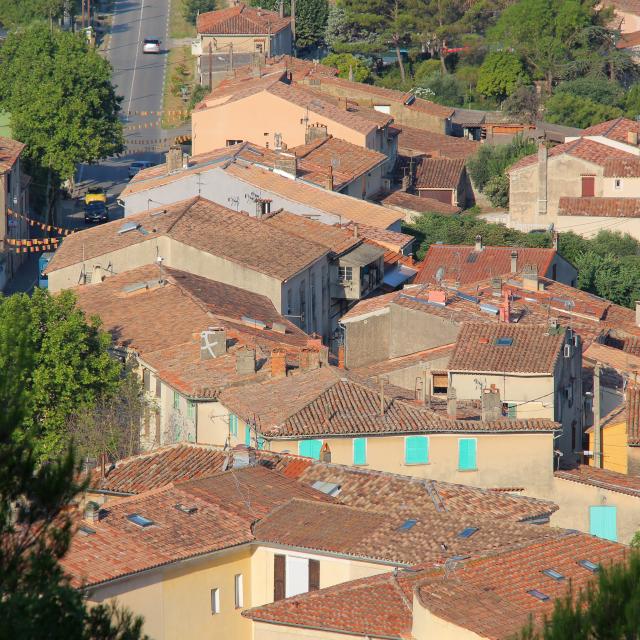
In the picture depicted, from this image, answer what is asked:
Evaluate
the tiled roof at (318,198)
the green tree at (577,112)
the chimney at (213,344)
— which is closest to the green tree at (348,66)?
the green tree at (577,112)

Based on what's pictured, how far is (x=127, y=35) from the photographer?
427ft

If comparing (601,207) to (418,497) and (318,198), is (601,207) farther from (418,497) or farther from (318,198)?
(418,497)

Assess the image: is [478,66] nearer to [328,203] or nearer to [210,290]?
[328,203]

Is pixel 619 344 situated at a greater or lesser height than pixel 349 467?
lesser

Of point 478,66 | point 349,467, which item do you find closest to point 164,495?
point 349,467

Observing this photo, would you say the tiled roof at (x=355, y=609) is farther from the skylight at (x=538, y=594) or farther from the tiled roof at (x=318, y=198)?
the tiled roof at (x=318, y=198)

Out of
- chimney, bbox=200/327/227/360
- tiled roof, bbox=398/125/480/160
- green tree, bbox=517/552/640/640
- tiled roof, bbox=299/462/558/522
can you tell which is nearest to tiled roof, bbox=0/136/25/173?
tiled roof, bbox=398/125/480/160

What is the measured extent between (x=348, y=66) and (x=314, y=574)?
84.7 meters

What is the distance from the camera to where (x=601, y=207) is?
85.1m

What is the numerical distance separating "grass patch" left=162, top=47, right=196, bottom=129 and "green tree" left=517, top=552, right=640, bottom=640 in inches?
3306

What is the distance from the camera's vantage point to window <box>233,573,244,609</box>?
35625 millimetres

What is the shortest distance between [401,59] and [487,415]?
263 feet

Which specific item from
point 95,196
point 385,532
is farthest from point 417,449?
point 95,196

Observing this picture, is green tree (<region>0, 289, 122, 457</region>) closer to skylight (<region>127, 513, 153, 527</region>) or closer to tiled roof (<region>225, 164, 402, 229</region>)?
skylight (<region>127, 513, 153, 527</region>)
